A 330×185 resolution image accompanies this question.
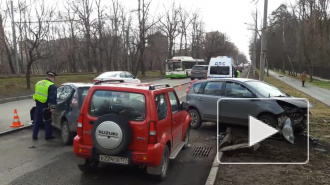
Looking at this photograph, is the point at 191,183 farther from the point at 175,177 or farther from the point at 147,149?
the point at 147,149

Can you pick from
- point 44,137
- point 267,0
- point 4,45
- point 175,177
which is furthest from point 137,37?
point 175,177

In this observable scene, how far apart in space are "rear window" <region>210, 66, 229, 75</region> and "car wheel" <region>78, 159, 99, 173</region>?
1882 centimetres

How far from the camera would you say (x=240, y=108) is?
755 cm

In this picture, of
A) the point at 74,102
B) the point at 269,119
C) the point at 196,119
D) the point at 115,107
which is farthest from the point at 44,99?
the point at 269,119

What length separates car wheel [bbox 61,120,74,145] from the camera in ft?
22.9

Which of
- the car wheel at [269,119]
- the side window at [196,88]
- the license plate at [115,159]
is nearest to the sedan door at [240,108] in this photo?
the car wheel at [269,119]

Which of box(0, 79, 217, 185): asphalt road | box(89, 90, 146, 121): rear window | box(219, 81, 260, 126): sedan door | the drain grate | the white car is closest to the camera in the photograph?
box(89, 90, 146, 121): rear window

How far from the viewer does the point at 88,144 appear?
473 centimetres

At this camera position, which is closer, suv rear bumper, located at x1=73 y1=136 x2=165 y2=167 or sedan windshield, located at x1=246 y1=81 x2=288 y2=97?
suv rear bumper, located at x1=73 y1=136 x2=165 y2=167

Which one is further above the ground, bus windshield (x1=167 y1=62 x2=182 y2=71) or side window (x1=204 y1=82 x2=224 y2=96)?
bus windshield (x1=167 y1=62 x2=182 y2=71)

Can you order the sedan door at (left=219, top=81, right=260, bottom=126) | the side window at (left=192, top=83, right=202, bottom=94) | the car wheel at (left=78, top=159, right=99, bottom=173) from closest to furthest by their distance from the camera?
the car wheel at (left=78, top=159, right=99, bottom=173) < the sedan door at (left=219, top=81, right=260, bottom=126) < the side window at (left=192, top=83, right=202, bottom=94)

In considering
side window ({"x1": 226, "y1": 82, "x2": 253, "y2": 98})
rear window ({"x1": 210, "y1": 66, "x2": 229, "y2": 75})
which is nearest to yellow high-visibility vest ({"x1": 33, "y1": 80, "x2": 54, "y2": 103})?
side window ({"x1": 226, "y1": 82, "x2": 253, "y2": 98})

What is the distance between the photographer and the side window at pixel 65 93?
24.9 ft

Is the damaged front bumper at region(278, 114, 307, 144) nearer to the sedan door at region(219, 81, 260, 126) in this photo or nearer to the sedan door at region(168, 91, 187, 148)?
the sedan door at region(219, 81, 260, 126)
